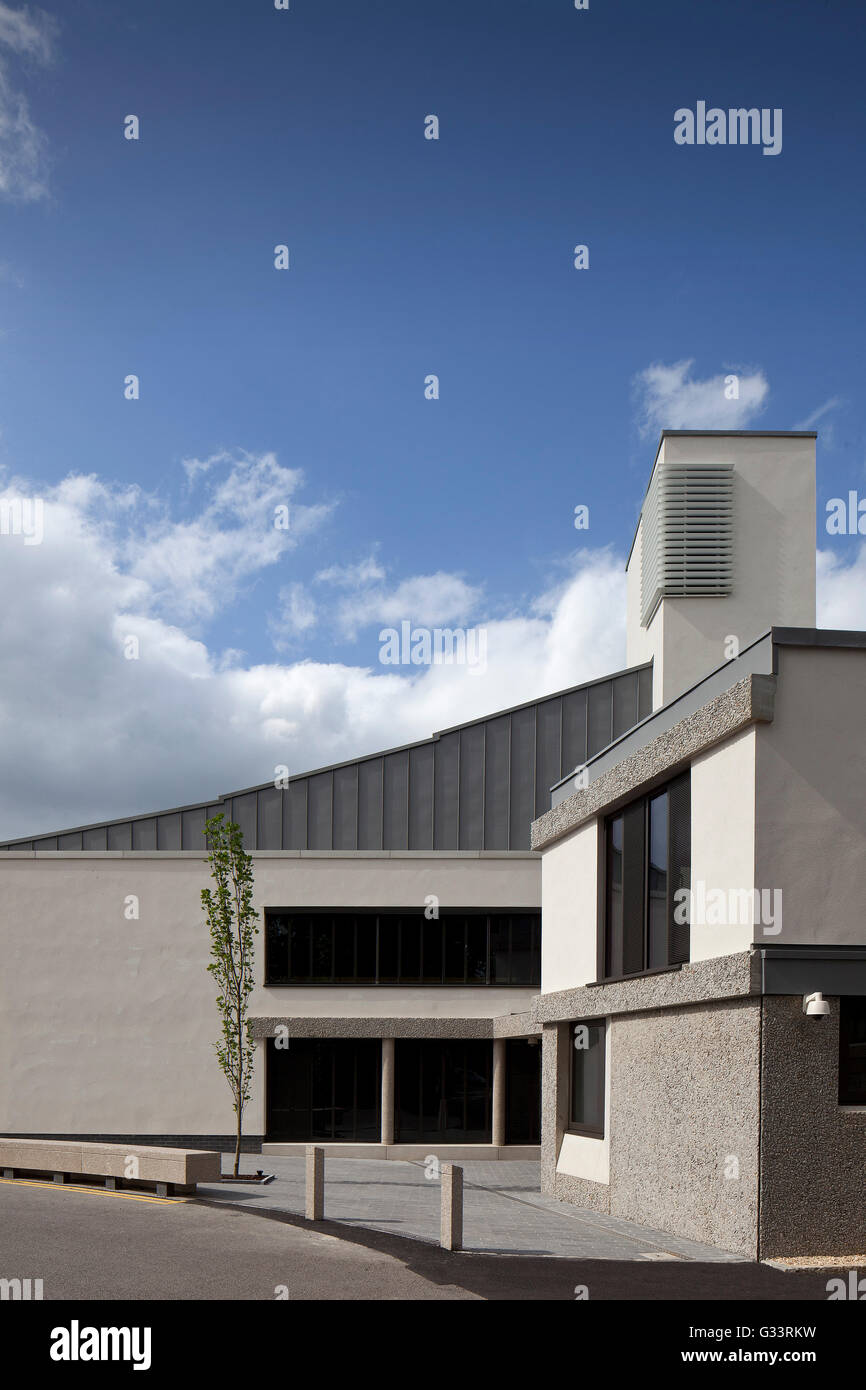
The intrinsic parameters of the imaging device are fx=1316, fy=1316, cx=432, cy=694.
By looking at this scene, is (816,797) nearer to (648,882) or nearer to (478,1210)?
(648,882)

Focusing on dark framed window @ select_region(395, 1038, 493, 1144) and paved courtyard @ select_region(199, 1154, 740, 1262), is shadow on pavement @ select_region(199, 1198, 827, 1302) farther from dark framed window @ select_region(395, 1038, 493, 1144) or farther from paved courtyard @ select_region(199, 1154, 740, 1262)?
dark framed window @ select_region(395, 1038, 493, 1144)

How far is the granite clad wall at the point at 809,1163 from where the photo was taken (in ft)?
41.1

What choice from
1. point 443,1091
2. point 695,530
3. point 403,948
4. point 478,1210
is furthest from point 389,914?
point 478,1210

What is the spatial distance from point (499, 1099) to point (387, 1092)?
2366mm

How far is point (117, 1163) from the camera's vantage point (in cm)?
1906

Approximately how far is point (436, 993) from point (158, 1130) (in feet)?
21.2

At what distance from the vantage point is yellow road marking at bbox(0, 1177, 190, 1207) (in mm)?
17703

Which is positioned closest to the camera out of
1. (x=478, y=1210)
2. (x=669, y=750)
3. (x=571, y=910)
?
(x=669, y=750)

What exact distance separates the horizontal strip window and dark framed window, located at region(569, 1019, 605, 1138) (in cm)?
792

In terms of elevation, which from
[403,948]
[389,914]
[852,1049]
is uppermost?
[389,914]

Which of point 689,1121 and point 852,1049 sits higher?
point 852,1049

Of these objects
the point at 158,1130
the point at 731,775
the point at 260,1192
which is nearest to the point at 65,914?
the point at 158,1130

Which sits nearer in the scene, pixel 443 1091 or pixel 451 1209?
pixel 451 1209

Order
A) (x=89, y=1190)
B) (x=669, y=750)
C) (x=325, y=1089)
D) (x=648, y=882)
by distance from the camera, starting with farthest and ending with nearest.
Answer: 1. (x=325, y=1089)
2. (x=89, y=1190)
3. (x=648, y=882)
4. (x=669, y=750)
